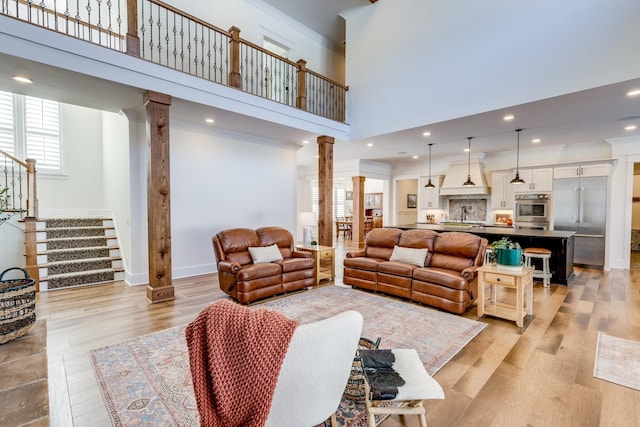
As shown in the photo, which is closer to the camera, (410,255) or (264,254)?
(410,255)

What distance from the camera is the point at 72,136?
6.48m

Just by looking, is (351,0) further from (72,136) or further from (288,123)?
(72,136)

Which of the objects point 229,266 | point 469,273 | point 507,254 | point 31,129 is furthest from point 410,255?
point 31,129

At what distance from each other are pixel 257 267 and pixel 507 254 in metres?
3.20

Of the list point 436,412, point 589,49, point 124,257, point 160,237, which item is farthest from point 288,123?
point 436,412

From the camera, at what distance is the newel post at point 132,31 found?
3.58 m

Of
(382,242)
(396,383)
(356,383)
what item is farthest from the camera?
(382,242)

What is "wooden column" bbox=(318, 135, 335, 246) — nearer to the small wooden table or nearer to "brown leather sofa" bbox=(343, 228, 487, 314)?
"brown leather sofa" bbox=(343, 228, 487, 314)

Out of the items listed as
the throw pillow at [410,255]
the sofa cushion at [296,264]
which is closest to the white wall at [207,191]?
the sofa cushion at [296,264]

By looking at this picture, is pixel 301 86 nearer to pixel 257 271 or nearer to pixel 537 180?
pixel 257 271

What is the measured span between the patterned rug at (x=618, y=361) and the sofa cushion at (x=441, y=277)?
1.28m

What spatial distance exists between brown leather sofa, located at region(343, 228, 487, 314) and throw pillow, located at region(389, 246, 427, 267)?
0.09 m

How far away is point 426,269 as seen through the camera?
4.02m

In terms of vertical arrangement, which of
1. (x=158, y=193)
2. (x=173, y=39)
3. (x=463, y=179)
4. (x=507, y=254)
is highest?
(x=173, y=39)
